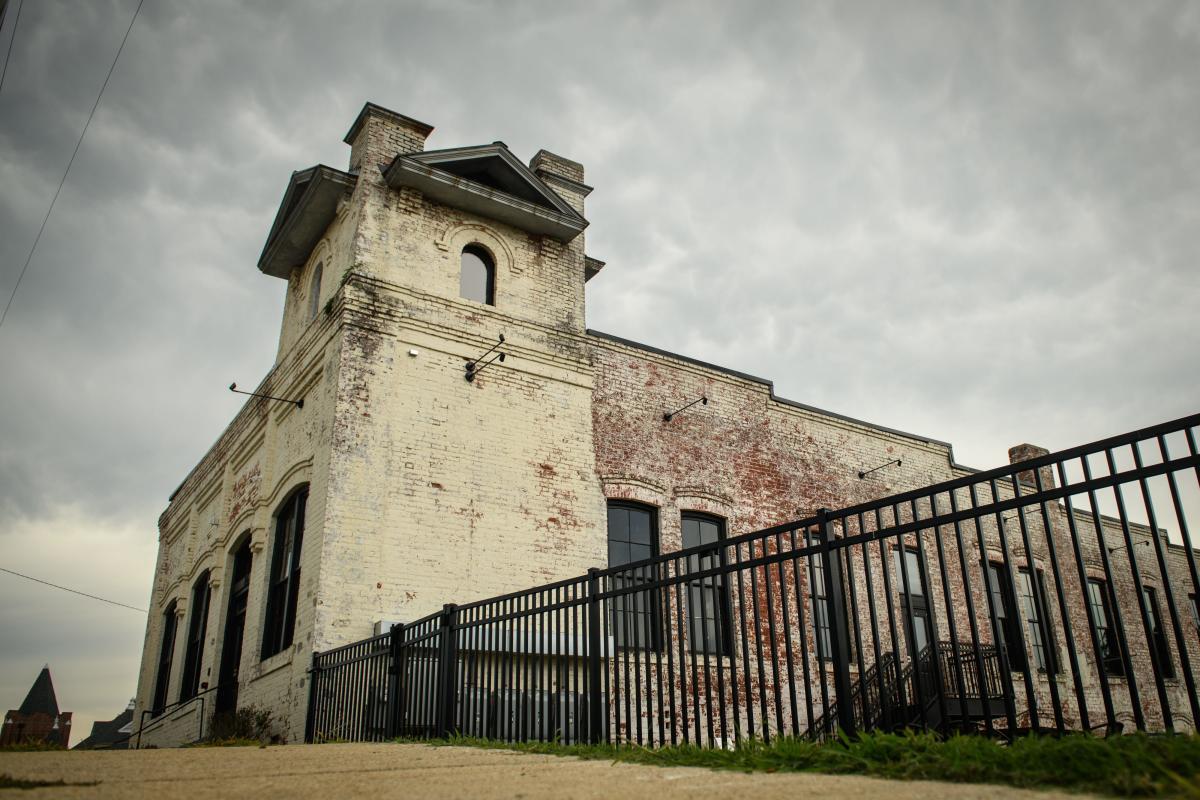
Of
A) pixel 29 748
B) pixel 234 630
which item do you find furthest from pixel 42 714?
pixel 29 748

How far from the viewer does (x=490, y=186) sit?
15570 millimetres

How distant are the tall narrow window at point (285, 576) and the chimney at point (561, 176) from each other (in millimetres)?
7159

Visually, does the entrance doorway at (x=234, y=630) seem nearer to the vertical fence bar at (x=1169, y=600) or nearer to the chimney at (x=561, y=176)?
the chimney at (x=561, y=176)

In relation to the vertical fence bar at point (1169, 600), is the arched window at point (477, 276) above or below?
above

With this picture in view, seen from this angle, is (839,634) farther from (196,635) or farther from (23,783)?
(196,635)

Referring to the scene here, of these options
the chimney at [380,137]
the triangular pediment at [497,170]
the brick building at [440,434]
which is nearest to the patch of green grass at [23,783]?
the brick building at [440,434]

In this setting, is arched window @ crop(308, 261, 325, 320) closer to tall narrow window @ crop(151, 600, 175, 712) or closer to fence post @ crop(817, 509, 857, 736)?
tall narrow window @ crop(151, 600, 175, 712)

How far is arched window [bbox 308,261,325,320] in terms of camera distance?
15.7m

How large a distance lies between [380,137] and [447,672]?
9.88m

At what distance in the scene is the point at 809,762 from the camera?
169 inches

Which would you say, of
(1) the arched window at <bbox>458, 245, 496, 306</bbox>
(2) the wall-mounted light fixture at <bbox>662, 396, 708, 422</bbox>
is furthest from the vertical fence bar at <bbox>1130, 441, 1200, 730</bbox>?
(2) the wall-mounted light fixture at <bbox>662, 396, 708, 422</bbox>

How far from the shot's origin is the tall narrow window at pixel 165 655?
2012 cm

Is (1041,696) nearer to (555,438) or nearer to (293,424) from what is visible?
(555,438)

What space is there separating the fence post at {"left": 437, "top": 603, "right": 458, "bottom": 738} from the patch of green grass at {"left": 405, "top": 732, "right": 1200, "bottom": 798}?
374 cm
